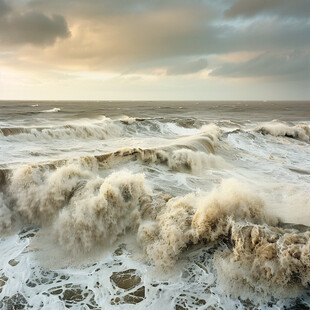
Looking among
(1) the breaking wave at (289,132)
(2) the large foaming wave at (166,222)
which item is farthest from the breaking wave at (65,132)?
(1) the breaking wave at (289,132)

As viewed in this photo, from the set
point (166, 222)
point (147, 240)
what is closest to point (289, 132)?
point (166, 222)

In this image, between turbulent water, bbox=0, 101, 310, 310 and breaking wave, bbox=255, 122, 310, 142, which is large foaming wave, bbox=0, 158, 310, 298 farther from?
breaking wave, bbox=255, 122, 310, 142

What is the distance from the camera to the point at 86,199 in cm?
636

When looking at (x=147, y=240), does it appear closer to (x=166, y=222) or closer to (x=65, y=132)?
(x=166, y=222)

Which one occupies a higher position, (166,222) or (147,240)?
(166,222)

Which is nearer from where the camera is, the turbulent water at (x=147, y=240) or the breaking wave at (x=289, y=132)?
the turbulent water at (x=147, y=240)

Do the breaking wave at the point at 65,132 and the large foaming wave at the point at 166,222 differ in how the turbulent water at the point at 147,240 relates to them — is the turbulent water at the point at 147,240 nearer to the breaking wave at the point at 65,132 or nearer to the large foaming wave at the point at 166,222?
the large foaming wave at the point at 166,222

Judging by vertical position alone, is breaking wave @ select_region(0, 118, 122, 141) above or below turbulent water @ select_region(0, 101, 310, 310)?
above

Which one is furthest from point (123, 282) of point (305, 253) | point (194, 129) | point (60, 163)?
point (194, 129)

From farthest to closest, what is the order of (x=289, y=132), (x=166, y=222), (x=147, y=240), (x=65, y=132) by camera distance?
(x=289, y=132), (x=65, y=132), (x=166, y=222), (x=147, y=240)

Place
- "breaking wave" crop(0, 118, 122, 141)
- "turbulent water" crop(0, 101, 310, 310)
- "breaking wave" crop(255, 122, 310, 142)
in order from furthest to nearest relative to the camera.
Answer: "breaking wave" crop(255, 122, 310, 142) → "breaking wave" crop(0, 118, 122, 141) → "turbulent water" crop(0, 101, 310, 310)

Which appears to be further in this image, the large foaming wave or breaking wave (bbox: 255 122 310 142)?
breaking wave (bbox: 255 122 310 142)

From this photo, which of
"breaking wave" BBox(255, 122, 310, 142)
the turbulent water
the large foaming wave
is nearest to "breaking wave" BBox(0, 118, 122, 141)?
the turbulent water

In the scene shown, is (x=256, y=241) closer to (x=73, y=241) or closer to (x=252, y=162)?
(x=73, y=241)
